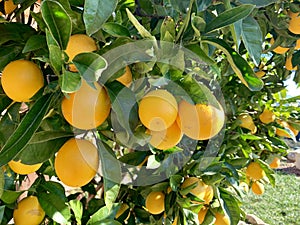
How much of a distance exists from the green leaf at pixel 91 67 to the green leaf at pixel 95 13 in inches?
1.6

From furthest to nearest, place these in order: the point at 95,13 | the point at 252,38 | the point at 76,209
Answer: the point at 76,209 < the point at 252,38 < the point at 95,13

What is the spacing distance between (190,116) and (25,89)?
9.5 inches

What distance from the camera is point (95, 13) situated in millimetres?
430

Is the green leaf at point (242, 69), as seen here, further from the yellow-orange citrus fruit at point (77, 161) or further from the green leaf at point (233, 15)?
the yellow-orange citrus fruit at point (77, 161)

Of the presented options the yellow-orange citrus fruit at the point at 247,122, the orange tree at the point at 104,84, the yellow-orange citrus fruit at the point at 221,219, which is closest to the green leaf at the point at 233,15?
the orange tree at the point at 104,84

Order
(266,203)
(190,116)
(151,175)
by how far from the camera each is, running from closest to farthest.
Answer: (190,116) → (151,175) → (266,203)

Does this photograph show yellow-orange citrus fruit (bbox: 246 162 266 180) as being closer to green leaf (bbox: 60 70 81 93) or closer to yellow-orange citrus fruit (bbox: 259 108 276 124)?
yellow-orange citrus fruit (bbox: 259 108 276 124)

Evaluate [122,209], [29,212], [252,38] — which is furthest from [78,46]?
[122,209]

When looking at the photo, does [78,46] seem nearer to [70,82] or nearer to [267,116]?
[70,82]

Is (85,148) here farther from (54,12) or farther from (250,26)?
(250,26)

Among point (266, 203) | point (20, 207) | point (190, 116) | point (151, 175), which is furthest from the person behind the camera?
point (266, 203)

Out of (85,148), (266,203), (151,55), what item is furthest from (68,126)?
(266,203)

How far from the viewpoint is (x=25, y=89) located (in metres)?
0.52

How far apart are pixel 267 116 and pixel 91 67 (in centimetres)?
112
